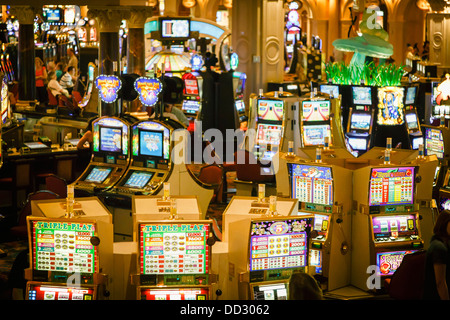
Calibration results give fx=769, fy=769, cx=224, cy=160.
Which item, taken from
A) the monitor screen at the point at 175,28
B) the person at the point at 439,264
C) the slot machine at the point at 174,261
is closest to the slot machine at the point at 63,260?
the slot machine at the point at 174,261

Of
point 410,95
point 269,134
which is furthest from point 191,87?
point 410,95

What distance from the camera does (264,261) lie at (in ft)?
18.9

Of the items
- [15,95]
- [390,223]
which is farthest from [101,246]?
[15,95]

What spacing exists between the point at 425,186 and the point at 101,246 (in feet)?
12.2

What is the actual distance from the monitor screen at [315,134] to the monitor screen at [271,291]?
20.3 ft

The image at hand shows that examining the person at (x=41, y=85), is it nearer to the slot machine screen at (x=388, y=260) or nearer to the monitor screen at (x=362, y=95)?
the monitor screen at (x=362, y=95)

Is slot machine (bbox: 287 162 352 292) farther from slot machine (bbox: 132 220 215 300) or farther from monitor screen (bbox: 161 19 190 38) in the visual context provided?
monitor screen (bbox: 161 19 190 38)

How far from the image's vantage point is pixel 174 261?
5621mm

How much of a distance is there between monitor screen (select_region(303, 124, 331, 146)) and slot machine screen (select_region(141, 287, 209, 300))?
6.46m

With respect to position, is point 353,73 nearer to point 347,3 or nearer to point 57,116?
point 57,116

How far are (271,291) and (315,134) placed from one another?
6361mm

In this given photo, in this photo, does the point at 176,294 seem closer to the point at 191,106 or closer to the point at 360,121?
the point at 360,121

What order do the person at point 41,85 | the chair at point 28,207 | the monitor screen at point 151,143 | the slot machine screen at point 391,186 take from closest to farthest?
the slot machine screen at point 391,186
the chair at point 28,207
the monitor screen at point 151,143
the person at point 41,85

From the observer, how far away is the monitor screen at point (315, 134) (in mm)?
11805
